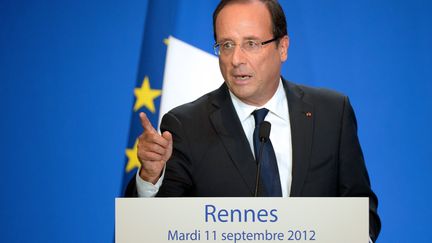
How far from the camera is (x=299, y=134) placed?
191cm

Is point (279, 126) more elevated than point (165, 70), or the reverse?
point (165, 70)

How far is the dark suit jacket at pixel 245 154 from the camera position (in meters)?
1.83

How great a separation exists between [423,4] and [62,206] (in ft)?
7.34

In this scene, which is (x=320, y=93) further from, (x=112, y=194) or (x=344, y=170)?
(x=112, y=194)

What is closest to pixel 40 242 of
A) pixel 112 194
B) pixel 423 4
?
pixel 112 194

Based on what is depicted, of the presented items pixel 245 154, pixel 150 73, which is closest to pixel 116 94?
pixel 150 73

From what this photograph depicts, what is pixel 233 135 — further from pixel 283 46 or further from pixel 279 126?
pixel 283 46

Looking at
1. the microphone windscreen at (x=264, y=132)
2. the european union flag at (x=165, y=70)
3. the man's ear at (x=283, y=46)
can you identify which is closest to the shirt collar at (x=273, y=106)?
the man's ear at (x=283, y=46)

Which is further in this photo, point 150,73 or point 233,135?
point 150,73

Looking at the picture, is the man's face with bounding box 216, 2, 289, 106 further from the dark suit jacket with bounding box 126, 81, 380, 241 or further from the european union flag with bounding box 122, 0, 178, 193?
the european union flag with bounding box 122, 0, 178, 193

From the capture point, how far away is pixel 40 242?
2.98 metres

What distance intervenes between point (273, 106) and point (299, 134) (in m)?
0.16

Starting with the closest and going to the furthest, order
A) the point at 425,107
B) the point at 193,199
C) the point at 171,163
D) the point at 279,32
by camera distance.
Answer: the point at 193,199, the point at 171,163, the point at 279,32, the point at 425,107

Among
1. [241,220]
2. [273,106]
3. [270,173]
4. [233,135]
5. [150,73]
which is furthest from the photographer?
[150,73]
